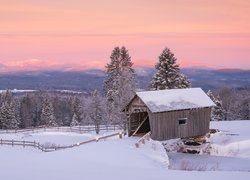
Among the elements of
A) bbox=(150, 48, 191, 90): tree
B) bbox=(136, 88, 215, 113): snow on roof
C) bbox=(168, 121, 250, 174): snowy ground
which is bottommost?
bbox=(168, 121, 250, 174): snowy ground

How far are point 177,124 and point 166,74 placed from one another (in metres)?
17.1

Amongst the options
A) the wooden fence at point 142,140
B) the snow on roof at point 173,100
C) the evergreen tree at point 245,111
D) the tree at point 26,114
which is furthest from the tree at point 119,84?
the tree at point 26,114

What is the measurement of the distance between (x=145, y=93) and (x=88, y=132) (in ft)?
93.0

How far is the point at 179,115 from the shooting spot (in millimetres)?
35219

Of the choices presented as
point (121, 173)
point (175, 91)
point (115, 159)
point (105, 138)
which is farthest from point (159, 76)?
point (121, 173)

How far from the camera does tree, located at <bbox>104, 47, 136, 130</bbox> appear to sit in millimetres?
51078

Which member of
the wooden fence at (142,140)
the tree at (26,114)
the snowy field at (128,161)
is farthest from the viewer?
the tree at (26,114)

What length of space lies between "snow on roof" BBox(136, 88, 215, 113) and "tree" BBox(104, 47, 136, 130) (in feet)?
46.2

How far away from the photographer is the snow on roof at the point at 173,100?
111 feet

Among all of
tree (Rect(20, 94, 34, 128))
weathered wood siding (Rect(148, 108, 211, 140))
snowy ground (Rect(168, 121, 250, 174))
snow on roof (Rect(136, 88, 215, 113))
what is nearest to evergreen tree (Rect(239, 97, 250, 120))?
snowy ground (Rect(168, 121, 250, 174))

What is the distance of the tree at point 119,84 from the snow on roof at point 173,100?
14.1 meters

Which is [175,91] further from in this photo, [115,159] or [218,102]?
[218,102]

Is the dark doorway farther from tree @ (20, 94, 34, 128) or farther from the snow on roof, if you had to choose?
tree @ (20, 94, 34, 128)

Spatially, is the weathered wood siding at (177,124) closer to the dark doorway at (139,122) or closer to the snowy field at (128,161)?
the snowy field at (128,161)
